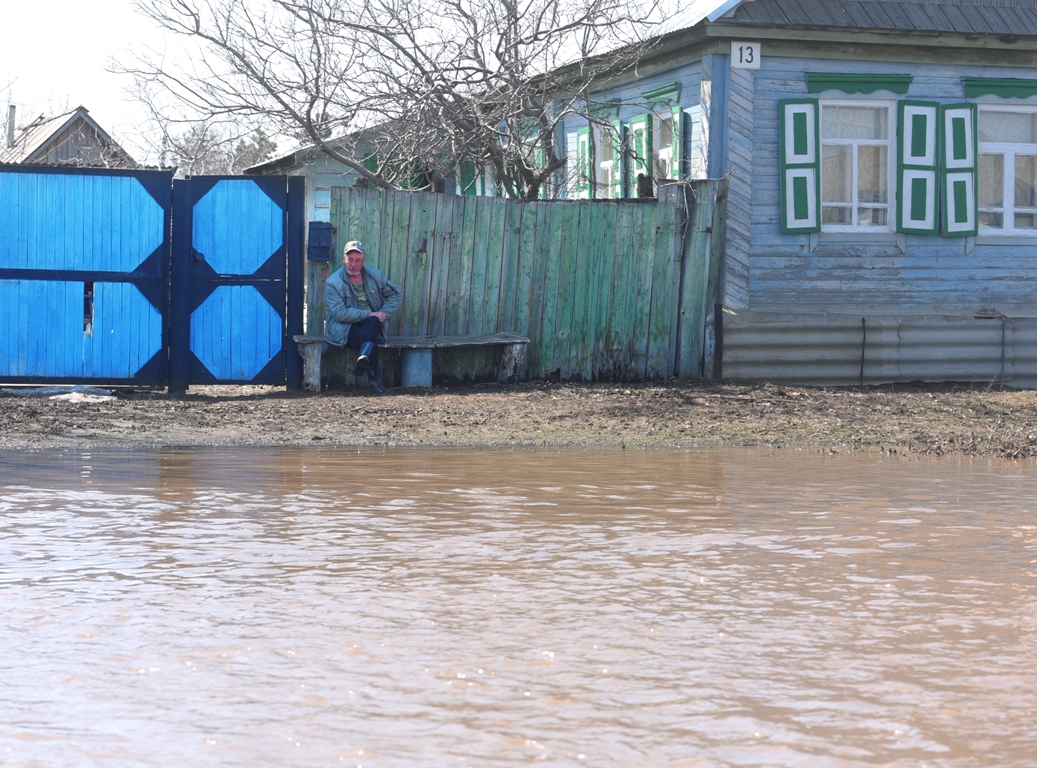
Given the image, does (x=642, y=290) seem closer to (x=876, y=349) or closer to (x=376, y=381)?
(x=876, y=349)

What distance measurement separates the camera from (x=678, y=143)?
13961 millimetres

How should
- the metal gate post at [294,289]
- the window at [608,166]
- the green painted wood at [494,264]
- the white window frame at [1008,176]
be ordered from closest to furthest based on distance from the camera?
the metal gate post at [294,289]
the green painted wood at [494,264]
the white window frame at [1008,176]
the window at [608,166]

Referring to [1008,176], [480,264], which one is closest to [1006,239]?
[1008,176]

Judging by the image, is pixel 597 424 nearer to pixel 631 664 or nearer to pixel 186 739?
pixel 631 664

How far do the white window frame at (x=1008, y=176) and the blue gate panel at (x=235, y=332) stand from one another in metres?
7.46

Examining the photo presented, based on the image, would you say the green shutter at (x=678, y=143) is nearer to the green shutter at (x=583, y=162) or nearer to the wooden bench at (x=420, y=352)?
the green shutter at (x=583, y=162)

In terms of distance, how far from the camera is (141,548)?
525cm

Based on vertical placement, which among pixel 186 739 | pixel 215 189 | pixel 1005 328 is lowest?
pixel 186 739

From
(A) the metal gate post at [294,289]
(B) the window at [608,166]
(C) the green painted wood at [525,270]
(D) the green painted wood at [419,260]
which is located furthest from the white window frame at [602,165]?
(A) the metal gate post at [294,289]

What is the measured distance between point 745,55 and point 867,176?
75.4 inches

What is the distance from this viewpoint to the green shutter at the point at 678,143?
545 inches

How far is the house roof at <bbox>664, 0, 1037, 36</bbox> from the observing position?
12.8 metres

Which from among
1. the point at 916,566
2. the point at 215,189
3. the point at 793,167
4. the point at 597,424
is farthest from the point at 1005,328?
the point at 916,566

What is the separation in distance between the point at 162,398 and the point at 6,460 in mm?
3317
